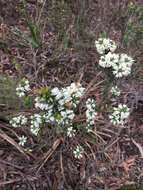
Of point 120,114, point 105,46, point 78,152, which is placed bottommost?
point 78,152

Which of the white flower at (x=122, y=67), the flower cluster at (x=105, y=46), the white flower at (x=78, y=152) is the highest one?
the flower cluster at (x=105, y=46)

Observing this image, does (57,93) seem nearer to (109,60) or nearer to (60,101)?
(60,101)

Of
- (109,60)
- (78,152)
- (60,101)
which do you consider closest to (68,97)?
(60,101)

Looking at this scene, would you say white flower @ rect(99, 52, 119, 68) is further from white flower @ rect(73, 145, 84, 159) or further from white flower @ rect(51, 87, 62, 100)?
white flower @ rect(73, 145, 84, 159)

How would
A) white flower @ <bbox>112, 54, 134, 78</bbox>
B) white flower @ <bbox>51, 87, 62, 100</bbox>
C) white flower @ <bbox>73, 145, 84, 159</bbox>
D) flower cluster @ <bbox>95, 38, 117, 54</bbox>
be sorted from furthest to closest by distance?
white flower @ <bbox>73, 145, 84, 159</bbox> → flower cluster @ <bbox>95, 38, 117, 54</bbox> → white flower @ <bbox>112, 54, 134, 78</bbox> → white flower @ <bbox>51, 87, 62, 100</bbox>

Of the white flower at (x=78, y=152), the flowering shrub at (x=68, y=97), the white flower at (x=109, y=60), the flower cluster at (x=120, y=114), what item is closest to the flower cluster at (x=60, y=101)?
the flowering shrub at (x=68, y=97)

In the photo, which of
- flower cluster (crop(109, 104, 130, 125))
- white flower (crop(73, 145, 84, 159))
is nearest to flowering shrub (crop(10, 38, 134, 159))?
flower cluster (crop(109, 104, 130, 125))

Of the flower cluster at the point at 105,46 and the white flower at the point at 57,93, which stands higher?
the flower cluster at the point at 105,46

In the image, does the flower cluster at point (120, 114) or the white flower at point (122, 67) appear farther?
the flower cluster at point (120, 114)

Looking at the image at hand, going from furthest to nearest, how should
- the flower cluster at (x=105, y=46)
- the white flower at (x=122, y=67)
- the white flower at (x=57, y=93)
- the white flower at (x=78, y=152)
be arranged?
the white flower at (x=78, y=152) → the flower cluster at (x=105, y=46) → the white flower at (x=122, y=67) → the white flower at (x=57, y=93)

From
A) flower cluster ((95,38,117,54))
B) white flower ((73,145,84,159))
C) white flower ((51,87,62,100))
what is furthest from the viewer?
white flower ((73,145,84,159))

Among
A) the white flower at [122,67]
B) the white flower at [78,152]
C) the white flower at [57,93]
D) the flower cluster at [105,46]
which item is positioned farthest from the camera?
the white flower at [78,152]

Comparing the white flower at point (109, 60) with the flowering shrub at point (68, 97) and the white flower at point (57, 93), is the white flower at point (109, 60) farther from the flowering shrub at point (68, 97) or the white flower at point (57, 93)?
the white flower at point (57, 93)
